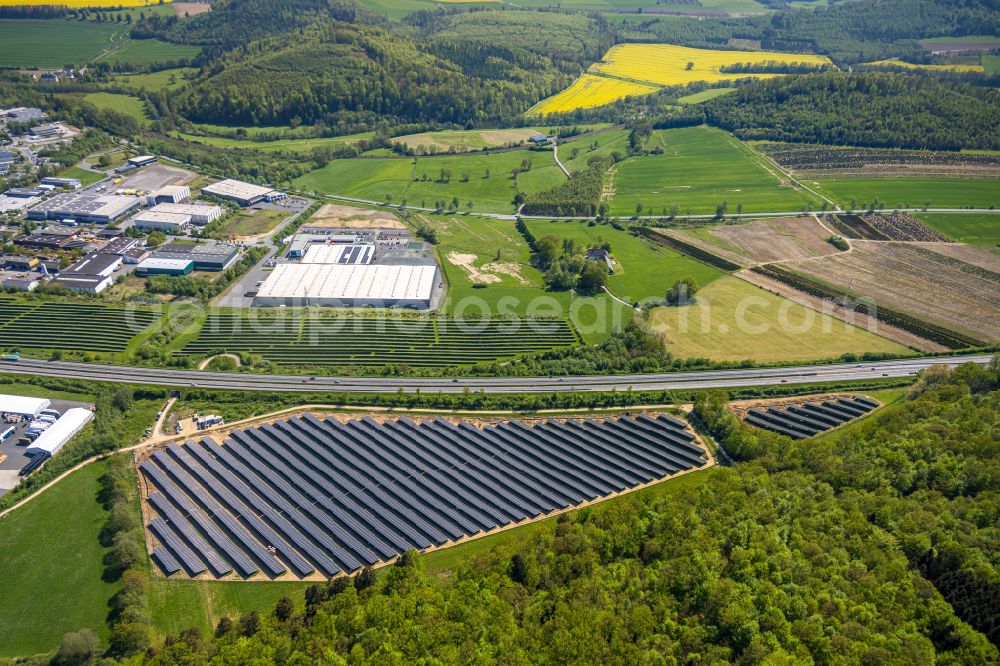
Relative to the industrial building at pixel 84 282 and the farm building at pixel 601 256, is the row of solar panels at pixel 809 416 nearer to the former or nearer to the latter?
the farm building at pixel 601 256

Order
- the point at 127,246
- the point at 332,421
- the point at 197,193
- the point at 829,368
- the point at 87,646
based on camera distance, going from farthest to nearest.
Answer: the point at 197,193 < the point at 127,246 < the point at 829,368 < the point at 332,421 < the point at 87,646

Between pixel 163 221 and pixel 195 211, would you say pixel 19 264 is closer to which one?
pixel 163 221

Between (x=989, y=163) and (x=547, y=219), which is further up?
(x=989, y=163)

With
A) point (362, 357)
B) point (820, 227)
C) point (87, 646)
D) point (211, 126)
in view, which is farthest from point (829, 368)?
point (211, 126)

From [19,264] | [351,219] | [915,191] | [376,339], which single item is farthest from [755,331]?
[19,264]

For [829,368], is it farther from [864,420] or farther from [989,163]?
[989,163]

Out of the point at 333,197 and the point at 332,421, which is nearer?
the point at 332,421

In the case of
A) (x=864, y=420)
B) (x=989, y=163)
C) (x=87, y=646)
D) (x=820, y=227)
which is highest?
(x=989, y=163)

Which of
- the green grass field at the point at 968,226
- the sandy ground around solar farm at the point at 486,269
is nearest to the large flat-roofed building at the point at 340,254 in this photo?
the sandy ground around solar farm at the point at 486,269
